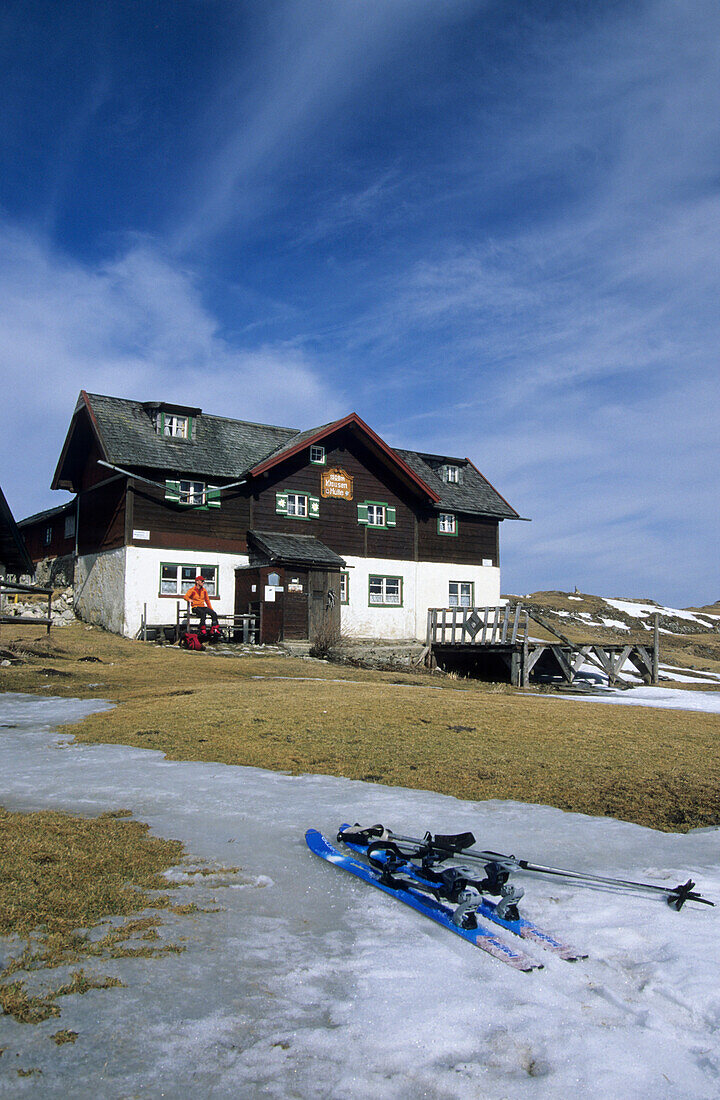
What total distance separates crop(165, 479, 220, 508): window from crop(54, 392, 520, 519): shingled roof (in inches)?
23.6

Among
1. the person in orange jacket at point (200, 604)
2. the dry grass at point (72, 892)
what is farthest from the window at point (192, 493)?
the dry grass at point (72, 892)

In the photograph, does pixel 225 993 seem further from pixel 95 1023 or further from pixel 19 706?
pixel 19 706

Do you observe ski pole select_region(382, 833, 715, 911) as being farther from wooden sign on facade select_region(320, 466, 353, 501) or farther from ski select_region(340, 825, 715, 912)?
wooden sign on facade select_region(320, 466, 353, 501)

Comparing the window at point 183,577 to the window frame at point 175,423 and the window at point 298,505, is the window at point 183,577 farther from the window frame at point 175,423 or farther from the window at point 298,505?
the window frame at point 175,423

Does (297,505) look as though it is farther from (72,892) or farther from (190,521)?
(72,892)

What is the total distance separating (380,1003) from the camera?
347 centimetres

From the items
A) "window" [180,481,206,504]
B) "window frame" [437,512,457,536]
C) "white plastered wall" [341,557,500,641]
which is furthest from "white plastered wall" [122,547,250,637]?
"window frame" [437,512,457,536]

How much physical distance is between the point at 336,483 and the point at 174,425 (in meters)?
6.87

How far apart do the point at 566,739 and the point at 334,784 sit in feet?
11.3

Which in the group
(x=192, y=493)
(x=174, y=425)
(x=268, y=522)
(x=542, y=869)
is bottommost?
(x=542, y=869)

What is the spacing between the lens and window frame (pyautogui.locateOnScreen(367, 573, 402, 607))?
110 ft

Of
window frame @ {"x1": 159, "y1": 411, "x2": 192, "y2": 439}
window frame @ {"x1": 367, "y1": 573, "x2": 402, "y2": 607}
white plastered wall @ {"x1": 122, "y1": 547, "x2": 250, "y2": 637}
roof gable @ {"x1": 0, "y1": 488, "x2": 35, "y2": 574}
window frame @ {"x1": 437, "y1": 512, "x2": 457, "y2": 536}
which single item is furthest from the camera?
window frame @ {"x1": 437, "y1": 512, "x2": 457, "y2": 536}

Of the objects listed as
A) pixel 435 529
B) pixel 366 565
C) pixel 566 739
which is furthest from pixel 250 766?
pixel 435 529

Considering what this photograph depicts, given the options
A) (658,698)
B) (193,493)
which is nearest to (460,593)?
(193,493)
